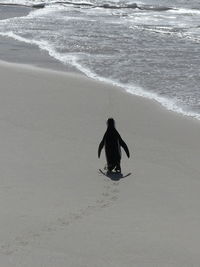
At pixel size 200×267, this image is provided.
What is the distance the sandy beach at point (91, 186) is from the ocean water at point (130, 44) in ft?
5.55

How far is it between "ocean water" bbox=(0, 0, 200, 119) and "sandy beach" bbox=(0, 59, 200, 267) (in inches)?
66.6

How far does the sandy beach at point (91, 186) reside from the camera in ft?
18.6

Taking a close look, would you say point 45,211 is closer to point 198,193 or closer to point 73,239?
point 73,239

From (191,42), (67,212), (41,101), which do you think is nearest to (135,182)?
(67,212)

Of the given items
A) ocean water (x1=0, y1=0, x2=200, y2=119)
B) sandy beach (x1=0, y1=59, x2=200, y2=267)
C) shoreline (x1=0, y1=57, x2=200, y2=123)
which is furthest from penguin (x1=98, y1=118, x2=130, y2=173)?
ocean water (x1=0, y1=0, x2=200, y2=119)

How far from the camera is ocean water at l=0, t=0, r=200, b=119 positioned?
14.1m

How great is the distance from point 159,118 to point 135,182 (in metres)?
3.57

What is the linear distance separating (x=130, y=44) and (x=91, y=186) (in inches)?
547

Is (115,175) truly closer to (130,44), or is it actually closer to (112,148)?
(112,148)

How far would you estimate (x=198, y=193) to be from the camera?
7.45m

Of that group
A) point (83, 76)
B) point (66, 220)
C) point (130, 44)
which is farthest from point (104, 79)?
point (66, 220)

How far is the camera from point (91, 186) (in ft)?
24.8

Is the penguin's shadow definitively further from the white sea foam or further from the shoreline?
the white sea foam

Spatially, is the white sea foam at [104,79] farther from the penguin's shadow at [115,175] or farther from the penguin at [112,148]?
the penguin's shadow at [115,175]
